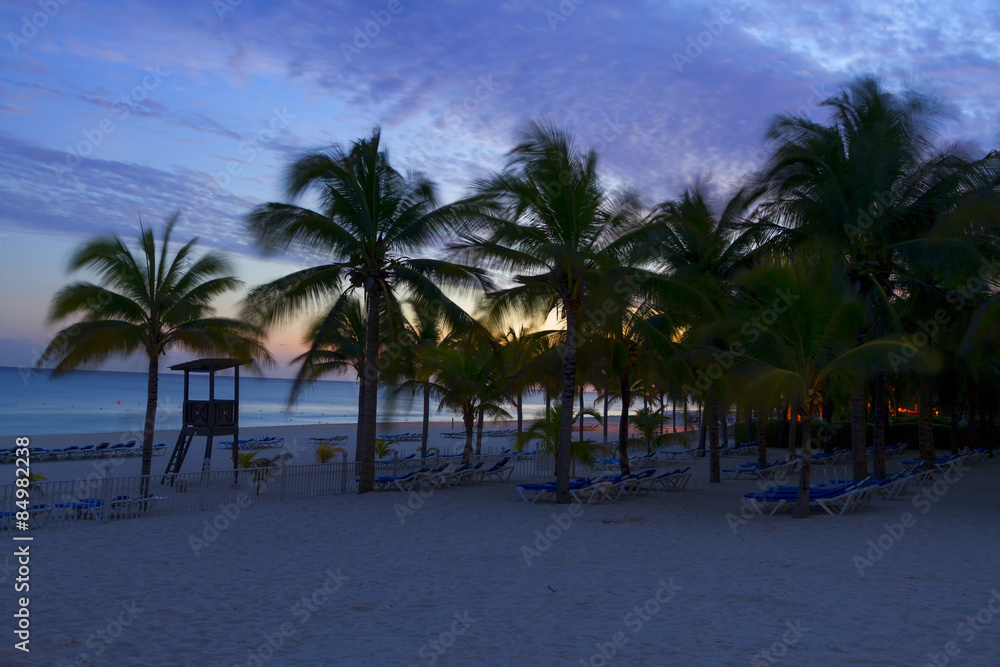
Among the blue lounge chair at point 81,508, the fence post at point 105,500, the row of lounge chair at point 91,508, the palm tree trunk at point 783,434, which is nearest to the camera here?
the row of lounge chair at point 91,508

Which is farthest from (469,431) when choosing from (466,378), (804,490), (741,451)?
(741,451)

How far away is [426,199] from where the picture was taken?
53.9 feet

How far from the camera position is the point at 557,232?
14.7 meters

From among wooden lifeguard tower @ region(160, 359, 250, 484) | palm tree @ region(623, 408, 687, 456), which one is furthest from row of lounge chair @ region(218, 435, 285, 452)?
palm tree @ region(623, 408, 687, 456)

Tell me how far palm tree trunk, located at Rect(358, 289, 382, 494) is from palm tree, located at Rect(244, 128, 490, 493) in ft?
0.08

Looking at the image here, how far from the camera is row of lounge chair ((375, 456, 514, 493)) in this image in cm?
1748

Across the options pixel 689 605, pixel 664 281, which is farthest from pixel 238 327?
pixel 689 605

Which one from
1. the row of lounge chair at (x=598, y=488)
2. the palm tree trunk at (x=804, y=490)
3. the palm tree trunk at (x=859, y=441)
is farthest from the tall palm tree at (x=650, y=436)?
the palm tree trunk at (x=804, y=490)

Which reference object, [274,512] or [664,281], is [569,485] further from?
[274,512]

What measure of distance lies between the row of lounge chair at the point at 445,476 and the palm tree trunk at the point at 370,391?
0.58 metres

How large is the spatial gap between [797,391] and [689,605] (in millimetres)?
6465

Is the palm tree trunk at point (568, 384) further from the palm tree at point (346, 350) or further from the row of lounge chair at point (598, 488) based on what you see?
the palm tree at point (346, 350)

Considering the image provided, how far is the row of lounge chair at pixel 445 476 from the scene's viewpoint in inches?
688

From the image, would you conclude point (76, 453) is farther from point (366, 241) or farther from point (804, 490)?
point (804, 490)
